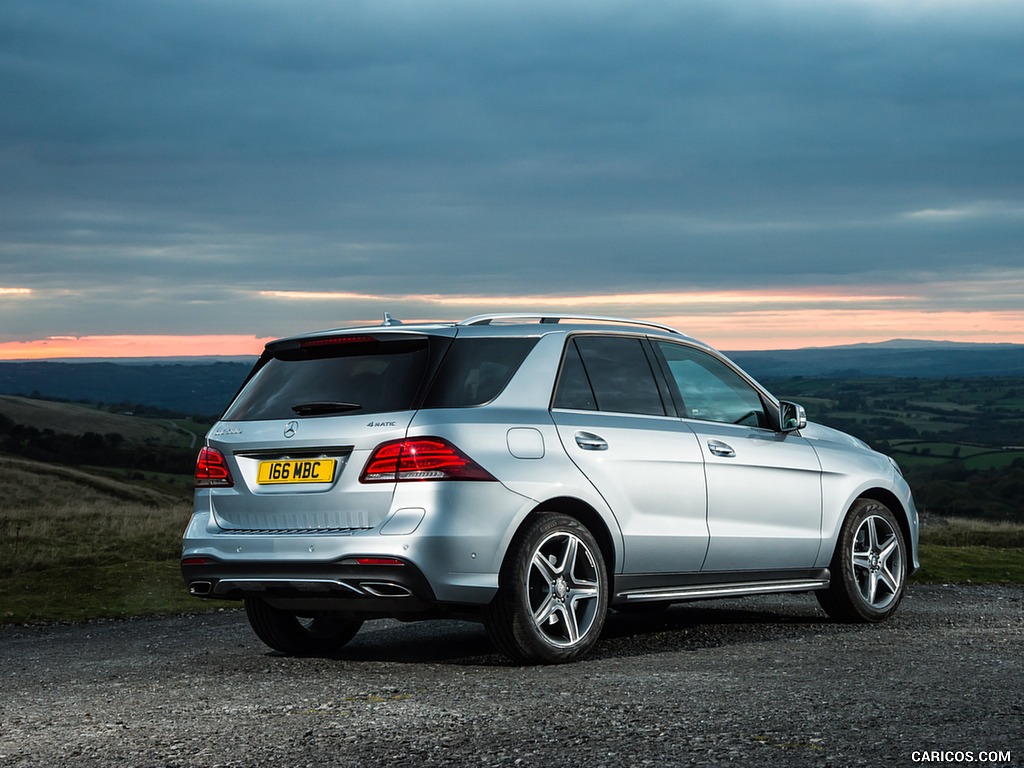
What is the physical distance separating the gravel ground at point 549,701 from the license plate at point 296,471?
1.13 meters

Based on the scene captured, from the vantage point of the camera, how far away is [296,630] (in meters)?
8.79

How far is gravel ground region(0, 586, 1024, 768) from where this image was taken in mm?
5254

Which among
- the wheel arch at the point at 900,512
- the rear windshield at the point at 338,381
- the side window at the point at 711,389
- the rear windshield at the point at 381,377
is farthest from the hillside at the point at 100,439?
the rear windshield at the point at 381,377

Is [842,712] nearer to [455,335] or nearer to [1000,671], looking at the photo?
[1000,671]

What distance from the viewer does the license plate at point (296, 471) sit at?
745 cm

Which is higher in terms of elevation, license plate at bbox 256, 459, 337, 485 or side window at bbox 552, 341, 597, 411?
side window at bbox 552, 341, 597, 411

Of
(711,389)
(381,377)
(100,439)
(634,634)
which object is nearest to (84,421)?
(100,439)

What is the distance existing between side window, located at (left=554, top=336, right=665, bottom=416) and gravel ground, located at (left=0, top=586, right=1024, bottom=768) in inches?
62.3

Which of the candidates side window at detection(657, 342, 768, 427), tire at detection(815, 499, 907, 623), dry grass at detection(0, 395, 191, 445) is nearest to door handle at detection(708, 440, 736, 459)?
side window at detection(657, 342, 768, 427)

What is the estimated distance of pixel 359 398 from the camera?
7.62 meters

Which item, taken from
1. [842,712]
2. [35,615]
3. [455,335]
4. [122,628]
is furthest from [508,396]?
[35,615]

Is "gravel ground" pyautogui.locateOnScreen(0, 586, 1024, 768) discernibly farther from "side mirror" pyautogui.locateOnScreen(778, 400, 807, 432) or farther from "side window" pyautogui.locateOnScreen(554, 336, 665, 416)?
"side window" pyautogui.locateOnScreen(554, 336, 665, 416)

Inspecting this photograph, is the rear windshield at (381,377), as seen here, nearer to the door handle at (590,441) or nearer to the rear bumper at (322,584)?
the door handle at (590,441)

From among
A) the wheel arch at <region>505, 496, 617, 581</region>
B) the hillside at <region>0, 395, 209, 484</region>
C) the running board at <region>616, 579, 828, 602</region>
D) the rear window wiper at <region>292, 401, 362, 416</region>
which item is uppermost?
the rear window wiper at <region>292, 401, 362, 416</region>
